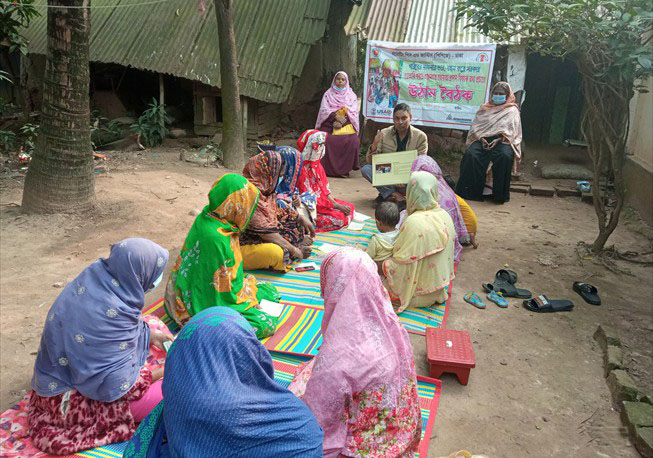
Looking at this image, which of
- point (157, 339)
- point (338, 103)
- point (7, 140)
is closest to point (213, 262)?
point (157, 339)

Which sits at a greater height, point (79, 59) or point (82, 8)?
point (82, 8)

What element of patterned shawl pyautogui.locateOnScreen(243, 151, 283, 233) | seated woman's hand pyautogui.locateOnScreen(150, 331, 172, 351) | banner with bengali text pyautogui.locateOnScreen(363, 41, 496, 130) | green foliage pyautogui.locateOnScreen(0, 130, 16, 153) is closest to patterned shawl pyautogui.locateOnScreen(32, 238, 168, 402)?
seated woman's hand pyautogui.locateOnScreen(150, 331, 172, 351)

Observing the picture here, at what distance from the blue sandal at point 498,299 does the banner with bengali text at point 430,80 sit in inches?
187

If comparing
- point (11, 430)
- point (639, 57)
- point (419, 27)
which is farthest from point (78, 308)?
point (419, 27)

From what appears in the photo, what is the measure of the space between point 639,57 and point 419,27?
18.8ft

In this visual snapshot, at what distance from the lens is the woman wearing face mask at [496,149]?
7.85 meters

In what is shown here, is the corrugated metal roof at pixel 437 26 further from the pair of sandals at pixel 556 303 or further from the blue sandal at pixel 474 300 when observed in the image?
the blue sandal at pixel 474 300

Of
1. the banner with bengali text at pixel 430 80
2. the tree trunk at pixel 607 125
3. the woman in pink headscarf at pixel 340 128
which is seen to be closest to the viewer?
the tree trunk at pixel 607 125

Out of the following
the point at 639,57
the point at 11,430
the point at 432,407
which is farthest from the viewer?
the point at 639,57

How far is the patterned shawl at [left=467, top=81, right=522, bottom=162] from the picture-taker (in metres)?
7.88

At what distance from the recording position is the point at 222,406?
4.93 ft

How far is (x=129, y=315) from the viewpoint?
2.65 m

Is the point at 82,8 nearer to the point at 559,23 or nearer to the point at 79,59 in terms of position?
the point at 79,59

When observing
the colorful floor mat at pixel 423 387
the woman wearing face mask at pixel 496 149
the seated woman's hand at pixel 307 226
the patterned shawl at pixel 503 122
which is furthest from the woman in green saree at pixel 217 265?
the patterned shawl at pixel 503 122
